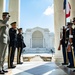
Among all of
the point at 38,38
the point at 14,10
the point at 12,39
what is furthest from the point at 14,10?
the point at 38,38

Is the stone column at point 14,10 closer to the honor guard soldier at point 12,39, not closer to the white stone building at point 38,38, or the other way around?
the honor guard soldier at point 12,39

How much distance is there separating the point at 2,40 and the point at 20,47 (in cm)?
388

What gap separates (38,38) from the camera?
44062 millimetres

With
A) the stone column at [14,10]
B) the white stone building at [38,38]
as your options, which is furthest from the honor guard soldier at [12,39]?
the white stone building at [38,38]

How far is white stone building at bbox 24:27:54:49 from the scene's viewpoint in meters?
43.4

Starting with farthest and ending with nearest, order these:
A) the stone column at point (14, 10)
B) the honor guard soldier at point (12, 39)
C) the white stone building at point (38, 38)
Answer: the white stone building at point (38, 38)
the stone column at point (14, 10)
the honor guard soldier at point (12, 39)

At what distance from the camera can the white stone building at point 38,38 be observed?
43375mm

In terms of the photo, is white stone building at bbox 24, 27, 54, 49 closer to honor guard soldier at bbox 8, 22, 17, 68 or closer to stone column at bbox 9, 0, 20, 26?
stone column at bbox 9, 0, 20, 26

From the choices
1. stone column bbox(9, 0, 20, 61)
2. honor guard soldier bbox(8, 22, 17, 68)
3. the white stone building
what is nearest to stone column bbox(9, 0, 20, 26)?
stone column bbox(9, 0, 20, 61)

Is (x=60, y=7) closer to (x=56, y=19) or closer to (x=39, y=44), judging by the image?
(x=56, y=19)

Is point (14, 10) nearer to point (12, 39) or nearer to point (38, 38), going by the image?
point (12, 39)

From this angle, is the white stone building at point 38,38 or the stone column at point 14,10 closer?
the stone column at point 14,10

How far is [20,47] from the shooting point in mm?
8602

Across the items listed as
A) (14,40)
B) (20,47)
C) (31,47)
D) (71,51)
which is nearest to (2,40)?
(14,40)
